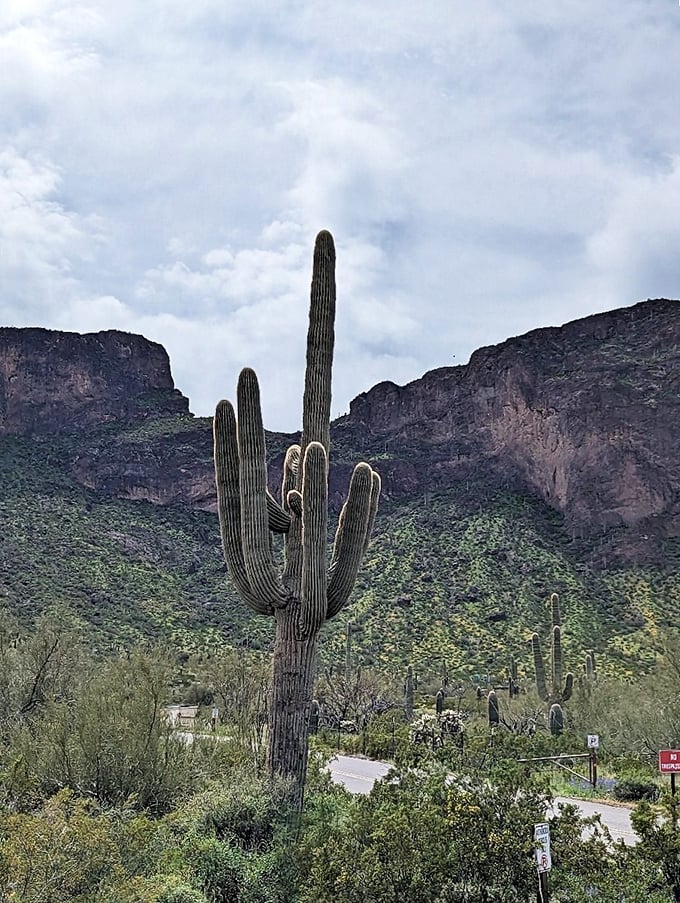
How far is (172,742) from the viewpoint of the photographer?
12484 millimetres

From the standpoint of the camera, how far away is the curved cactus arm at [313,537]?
10.4 meters

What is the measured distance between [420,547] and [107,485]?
27.0m

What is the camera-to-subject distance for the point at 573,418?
64188 mm

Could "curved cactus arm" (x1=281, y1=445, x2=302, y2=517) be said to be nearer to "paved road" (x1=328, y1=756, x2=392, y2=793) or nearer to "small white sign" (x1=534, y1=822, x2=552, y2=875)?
"small white sign" (x1=534, y1=822, x2=552, y2=875)

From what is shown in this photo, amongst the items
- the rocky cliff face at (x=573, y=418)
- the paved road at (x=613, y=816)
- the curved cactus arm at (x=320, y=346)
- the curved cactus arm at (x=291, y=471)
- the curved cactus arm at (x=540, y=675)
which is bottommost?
the paved road at (x=613, y=816)

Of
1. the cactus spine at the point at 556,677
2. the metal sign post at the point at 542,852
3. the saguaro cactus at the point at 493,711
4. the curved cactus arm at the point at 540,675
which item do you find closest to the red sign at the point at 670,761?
the metal sign post at the point at 542,852

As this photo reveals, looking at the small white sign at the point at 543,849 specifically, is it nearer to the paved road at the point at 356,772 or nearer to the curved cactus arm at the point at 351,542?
the curved cactus arm at the point at 351,542

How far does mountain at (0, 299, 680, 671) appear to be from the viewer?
45750mm

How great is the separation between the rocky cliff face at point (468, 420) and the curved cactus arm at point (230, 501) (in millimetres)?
48103

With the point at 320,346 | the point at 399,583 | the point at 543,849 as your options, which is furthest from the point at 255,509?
the point at 399,583

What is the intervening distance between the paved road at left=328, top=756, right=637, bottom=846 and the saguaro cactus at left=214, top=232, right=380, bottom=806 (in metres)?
1.44

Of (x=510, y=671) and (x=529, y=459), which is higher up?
(x=529, y=459)

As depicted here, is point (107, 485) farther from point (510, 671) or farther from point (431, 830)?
point (431, 830)

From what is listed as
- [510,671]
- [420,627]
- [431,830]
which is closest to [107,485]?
[420,627]
